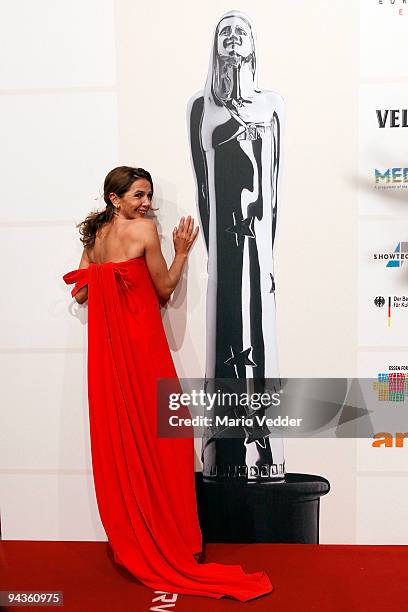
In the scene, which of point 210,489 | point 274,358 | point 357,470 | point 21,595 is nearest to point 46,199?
point 274,358

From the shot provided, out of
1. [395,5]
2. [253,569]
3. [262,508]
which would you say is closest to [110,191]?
[395,5]

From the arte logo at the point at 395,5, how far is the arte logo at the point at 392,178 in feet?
1.96

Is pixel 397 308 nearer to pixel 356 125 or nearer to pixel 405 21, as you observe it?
pixel 356 125

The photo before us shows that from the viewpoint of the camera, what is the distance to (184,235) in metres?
2.53

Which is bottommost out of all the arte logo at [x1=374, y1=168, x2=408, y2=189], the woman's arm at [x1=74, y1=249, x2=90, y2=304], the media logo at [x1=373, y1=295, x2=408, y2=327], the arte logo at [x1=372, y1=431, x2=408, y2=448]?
the arte logo at [x1=372, y1=431, x2=408, y2=448]

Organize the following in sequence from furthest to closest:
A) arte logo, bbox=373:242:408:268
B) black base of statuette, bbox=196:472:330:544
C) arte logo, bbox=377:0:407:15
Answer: black base of statuette, bbox=196:472:330:544
arte logo, bbox=373:242:408:268
arte logo, bbox=377:0:407:15

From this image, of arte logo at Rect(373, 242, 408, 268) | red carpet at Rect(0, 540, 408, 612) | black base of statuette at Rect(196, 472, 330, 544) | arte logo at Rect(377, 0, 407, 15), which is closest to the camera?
red carpet at Rect(0, 540, 408, 612)

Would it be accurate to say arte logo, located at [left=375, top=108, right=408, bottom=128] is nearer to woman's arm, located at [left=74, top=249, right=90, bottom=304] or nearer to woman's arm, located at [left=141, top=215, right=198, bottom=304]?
woman's arm, located at [left=141, top=215, right=198, bottom=304]

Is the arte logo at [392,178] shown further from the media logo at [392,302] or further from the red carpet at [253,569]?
the red carpet at [253,569]

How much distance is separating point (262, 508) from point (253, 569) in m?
0.25

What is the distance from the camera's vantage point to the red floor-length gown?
2.40 meters

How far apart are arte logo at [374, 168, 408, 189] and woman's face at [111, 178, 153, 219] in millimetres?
909

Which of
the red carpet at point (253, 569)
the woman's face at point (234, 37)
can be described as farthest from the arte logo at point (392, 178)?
the red carpet at point (253, 569)

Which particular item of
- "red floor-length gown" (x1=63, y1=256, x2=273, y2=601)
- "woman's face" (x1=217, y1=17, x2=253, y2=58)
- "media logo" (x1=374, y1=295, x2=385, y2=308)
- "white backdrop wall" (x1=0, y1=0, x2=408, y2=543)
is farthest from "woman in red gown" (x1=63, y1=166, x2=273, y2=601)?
"media logo" (x1=374, y1=295, x2=385, y2=308)
